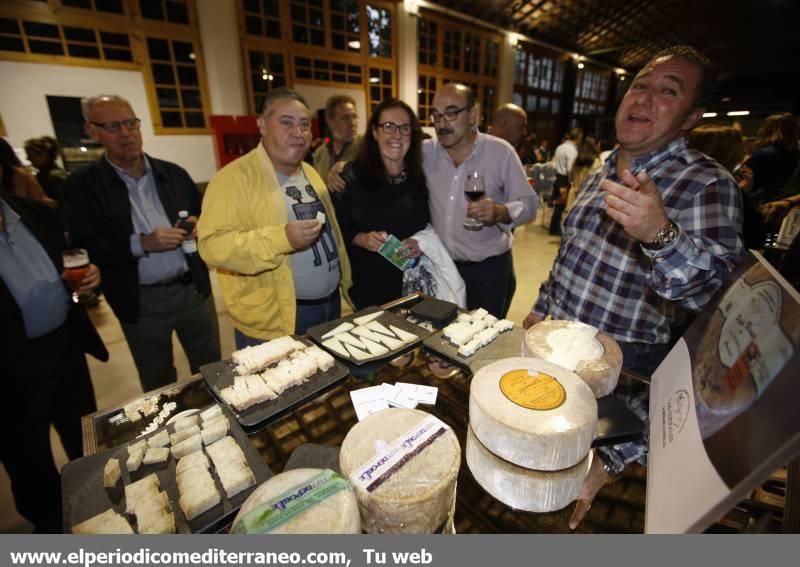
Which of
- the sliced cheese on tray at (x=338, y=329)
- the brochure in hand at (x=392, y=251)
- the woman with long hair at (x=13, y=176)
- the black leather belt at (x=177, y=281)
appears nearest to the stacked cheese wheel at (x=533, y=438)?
the sliced cheese on tray at (x=338, y=329)

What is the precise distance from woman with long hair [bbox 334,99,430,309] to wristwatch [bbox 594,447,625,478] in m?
1.44

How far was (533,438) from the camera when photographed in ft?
2.41

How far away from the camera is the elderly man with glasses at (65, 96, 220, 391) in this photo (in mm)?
2027

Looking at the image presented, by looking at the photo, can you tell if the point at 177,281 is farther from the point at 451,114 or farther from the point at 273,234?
the point at 451,114

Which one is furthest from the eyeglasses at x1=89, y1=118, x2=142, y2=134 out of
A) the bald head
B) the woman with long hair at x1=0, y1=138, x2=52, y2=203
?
the bald head

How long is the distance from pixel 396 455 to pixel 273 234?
4.06ft

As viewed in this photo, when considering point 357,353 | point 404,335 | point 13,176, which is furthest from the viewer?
point 13,176

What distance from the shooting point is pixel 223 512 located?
29.4 inches

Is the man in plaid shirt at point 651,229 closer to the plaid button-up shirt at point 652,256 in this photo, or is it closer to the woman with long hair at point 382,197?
the plaid button-up shirt at point 652,256

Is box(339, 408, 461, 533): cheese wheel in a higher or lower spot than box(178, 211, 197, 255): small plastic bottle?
lower

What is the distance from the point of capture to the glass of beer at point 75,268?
167cm

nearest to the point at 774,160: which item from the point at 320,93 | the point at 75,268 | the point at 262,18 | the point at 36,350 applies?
the point at 75,268

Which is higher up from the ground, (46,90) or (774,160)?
(46,90)

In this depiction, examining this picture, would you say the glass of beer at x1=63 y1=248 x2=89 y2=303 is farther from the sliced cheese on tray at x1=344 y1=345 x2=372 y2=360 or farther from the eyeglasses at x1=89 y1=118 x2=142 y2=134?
the sliced cheese on tray at x1=344 y1=345 x2=372 y2=360
